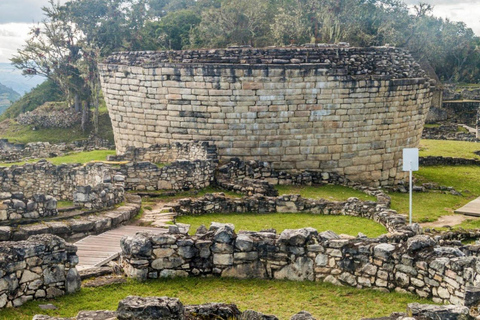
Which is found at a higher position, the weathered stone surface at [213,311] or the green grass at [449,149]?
the weathered stone surface at [213,311]

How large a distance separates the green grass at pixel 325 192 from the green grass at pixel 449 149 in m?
10.3

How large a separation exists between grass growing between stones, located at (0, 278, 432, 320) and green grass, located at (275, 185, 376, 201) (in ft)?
35.6

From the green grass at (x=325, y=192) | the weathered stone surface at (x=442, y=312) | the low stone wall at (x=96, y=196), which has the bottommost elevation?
the green grass at (x=325, y=192)

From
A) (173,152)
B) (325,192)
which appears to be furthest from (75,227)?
(325,192)

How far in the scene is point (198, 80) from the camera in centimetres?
2238

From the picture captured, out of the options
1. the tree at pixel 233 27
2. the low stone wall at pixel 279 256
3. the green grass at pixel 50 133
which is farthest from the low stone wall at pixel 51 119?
the low stone wall at pixel 279 256

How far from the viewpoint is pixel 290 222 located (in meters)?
16.9

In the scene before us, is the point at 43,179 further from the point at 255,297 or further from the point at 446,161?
the point at 446,161

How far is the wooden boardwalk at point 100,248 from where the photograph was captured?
11.7m

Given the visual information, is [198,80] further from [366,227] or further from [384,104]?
[366,227]

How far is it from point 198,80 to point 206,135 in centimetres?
197

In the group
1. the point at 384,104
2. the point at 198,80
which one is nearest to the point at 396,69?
the point at 384,104

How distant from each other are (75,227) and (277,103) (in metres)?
10.3

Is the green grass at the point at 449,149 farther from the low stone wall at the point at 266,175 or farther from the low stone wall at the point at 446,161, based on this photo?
the low stone wall at the point at 266,175
